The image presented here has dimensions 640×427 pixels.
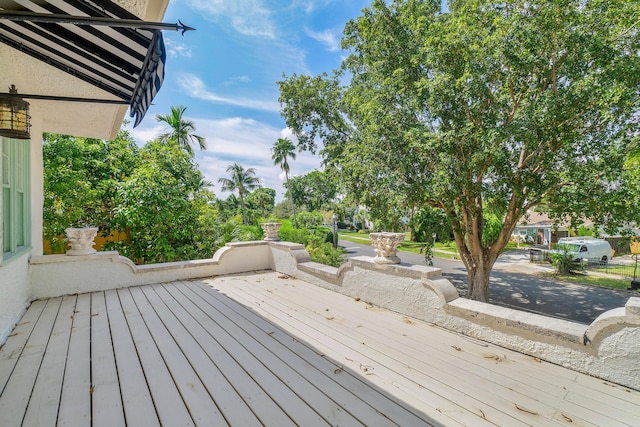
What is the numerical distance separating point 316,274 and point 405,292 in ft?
6.03

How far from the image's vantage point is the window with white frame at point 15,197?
328cm

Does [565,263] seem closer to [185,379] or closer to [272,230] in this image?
[272,230]

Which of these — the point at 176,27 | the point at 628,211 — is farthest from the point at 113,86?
the point at 628,211

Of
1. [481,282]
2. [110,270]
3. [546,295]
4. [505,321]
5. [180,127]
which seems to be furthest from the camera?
[180,127]

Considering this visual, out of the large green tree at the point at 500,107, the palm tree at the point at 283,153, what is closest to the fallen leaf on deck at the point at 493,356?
the large green tree at the point at 500,107

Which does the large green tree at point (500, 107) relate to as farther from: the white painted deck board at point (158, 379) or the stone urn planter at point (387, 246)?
the white painted deck board at point (158, 379)

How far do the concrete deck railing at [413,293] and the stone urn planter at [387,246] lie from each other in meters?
0.10

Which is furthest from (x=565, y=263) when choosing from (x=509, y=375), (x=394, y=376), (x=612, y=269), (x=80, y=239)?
(x=80, y=239)

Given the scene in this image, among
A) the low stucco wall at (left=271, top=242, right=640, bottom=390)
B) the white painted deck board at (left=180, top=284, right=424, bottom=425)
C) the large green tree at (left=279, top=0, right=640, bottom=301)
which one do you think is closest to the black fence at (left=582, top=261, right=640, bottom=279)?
the large green tree at (left=279, top=0, right=640, bottom=301)

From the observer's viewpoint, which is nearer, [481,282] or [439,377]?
[439,377]

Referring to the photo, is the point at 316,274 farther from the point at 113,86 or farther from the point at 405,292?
the point at 113,86

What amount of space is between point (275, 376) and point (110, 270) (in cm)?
409

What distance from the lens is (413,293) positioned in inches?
140

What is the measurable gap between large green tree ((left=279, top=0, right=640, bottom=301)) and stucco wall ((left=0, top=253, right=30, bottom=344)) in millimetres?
7444
